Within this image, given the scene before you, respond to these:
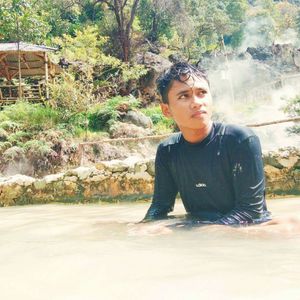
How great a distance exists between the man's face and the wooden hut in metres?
12.9

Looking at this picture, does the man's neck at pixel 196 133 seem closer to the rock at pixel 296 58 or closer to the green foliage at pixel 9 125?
the green foliage at pixel 9 125

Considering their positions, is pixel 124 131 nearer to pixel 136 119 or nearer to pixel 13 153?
pixel 136 119

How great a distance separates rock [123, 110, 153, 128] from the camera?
1419 centimetres

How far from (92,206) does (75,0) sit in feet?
78.8

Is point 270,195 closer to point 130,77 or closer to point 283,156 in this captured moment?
point 283,156

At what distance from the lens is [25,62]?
Answer: 16.5m

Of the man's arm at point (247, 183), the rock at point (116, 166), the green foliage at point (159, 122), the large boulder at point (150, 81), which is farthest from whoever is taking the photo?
the large boulder at point (150, 81)

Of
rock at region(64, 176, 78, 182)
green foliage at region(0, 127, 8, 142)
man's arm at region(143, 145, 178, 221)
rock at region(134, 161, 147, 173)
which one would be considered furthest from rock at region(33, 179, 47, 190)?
green foliage at region(0, 127, 8, 142)

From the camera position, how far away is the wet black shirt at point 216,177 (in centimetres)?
244

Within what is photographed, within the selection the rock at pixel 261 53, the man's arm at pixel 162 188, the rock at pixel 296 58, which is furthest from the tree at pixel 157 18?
the man's arm at pixel 162 188

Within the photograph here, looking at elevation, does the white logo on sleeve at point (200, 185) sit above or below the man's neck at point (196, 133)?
below

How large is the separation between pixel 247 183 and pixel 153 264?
95cm

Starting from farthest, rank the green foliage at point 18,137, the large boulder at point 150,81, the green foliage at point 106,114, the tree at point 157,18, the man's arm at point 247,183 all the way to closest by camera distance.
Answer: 1. the tree at point 157,18
2. the large boulder at point 150,81
3. the green foliage at point 106,114
4. the green foliage at point 18,137
5. the man's arm at point 247,183

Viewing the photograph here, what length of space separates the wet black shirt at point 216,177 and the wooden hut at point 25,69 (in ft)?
41.5
